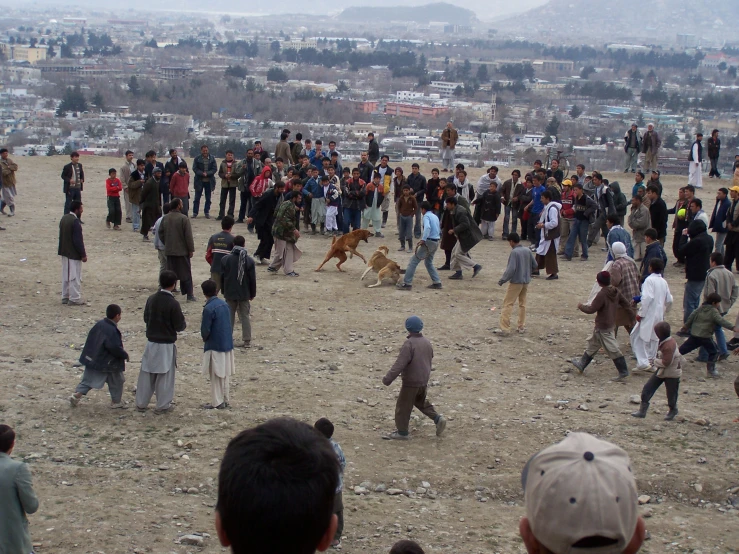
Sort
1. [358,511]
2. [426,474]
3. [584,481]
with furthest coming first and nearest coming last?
[426,474] → [358,511] → [584,481]

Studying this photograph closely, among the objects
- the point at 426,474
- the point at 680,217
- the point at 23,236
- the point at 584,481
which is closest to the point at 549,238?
the point at 680,217

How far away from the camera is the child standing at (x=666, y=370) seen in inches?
359

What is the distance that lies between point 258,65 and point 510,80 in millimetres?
32336

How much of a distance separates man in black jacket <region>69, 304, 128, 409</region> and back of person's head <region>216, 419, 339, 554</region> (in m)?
6.83

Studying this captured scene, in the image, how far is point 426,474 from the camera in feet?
26.8

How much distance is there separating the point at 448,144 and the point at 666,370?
49.7ft

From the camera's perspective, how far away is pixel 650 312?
1086 cm

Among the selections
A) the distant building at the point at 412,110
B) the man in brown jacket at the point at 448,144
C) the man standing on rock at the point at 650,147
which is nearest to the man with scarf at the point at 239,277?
the man in brown jacket at the point at 448,144

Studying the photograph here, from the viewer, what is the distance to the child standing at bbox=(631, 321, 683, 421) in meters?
9.11

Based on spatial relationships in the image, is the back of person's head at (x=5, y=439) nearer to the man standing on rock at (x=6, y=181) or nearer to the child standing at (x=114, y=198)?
the child standing at (x=114, y=198)

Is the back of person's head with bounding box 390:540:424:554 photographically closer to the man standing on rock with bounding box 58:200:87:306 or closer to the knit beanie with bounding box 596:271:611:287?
the knit beanie with bounding box 596:271:611:287

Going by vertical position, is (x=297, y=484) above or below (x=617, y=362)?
above

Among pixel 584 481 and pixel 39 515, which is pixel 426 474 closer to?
pixel 39 515

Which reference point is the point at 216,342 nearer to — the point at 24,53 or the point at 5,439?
the point at 5,439
